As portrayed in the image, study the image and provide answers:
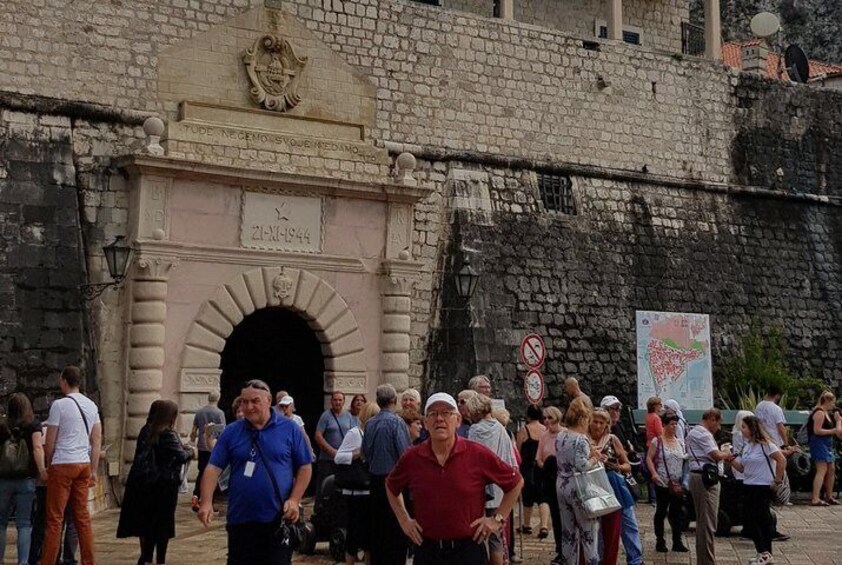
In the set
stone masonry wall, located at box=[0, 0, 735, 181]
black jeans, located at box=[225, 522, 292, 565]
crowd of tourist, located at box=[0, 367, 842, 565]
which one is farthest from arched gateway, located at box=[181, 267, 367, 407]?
black jeans, located at box=[225, 522, 292, 565]

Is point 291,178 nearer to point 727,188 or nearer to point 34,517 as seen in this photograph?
point 34,517

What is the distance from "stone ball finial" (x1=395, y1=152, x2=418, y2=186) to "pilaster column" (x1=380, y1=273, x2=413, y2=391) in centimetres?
138

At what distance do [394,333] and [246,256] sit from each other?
97.7 inches

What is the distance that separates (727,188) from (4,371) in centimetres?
1369

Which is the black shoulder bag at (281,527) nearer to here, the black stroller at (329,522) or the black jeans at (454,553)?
the black jeans at (454,553)

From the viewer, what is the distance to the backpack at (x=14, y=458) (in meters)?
10.1

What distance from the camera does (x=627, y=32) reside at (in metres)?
25.0

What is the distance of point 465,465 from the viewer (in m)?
6.74

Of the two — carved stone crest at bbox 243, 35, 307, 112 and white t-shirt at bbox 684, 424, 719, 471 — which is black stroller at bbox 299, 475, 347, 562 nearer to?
white t-shirt at bbox 684, 424, 719, 471

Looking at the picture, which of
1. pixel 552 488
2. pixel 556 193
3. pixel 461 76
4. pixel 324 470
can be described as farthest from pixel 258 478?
pixel 556 193

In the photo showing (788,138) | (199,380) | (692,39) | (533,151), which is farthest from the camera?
(692,39)

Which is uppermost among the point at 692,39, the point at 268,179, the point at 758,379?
the point at 692,39

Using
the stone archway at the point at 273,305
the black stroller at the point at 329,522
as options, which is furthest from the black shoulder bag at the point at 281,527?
the stone archway at the point at 273,305

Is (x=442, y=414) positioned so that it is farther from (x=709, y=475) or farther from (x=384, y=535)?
(x=709, y=475)
